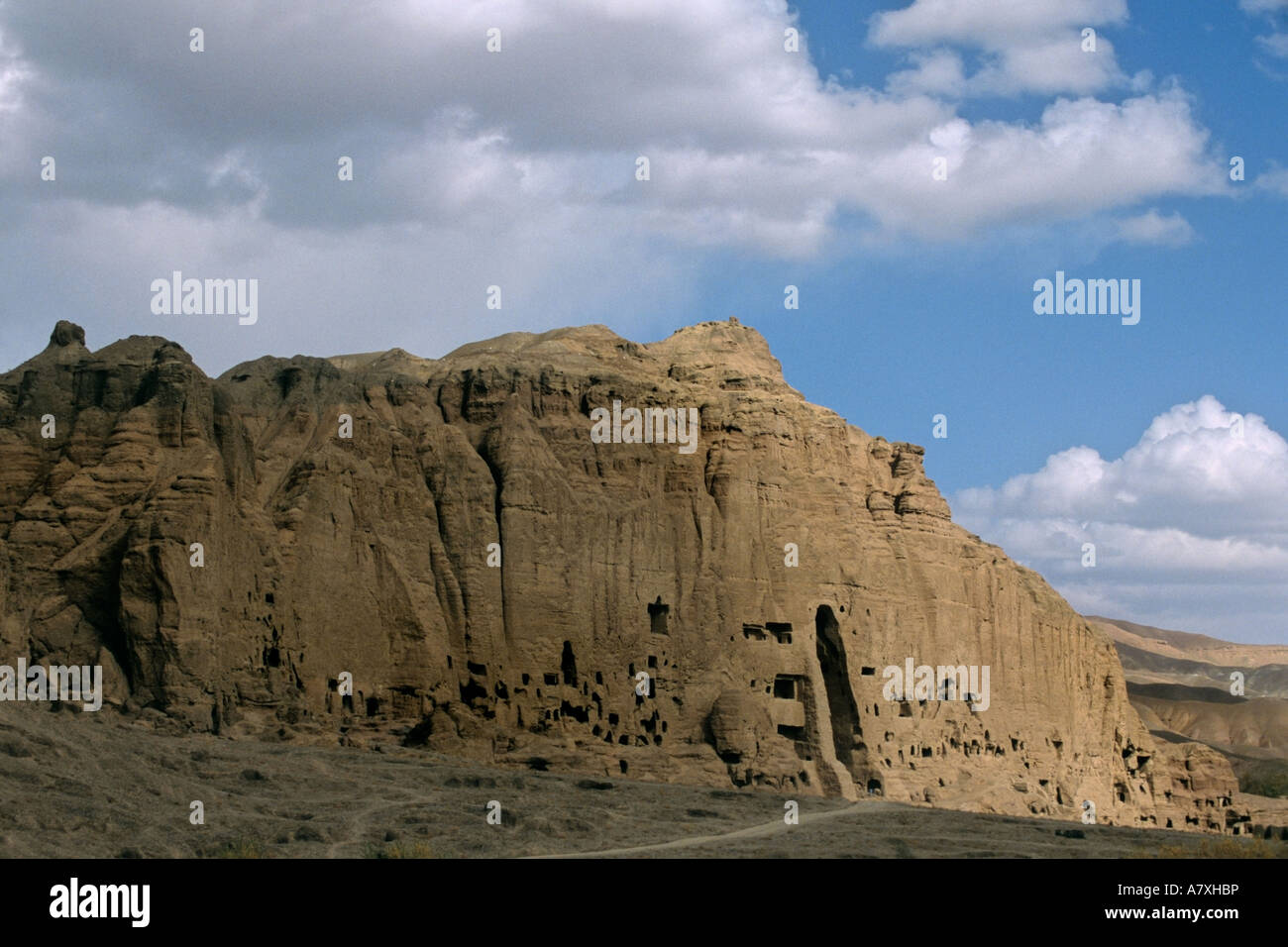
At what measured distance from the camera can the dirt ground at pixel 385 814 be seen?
38438mm

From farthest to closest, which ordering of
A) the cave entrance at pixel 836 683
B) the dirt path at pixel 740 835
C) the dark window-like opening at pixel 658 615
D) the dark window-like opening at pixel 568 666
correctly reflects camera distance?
the cave entrance at pixel 836 683, the dark window-like opening at pixel 658 615, the dark window-like opening at pixel 568 666, the dirt path at pixel 740 835

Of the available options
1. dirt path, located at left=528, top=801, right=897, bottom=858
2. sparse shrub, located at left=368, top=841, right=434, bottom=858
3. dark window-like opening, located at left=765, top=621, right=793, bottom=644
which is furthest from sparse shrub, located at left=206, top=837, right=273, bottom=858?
dark window-like opening, located at left=765, top=621, right=793, bottom=644

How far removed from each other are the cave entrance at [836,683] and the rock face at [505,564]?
13 centimetres

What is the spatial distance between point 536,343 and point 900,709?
66.4ft

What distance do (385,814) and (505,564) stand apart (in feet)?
53.7

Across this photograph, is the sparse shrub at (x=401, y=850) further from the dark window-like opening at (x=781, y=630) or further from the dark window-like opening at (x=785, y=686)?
the dark window-like opening at (x=781, y=630)

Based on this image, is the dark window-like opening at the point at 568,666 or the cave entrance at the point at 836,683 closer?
the dark window-like opening at the point at 568,666

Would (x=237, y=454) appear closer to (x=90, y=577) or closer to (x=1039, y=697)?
(x=90, y=577)

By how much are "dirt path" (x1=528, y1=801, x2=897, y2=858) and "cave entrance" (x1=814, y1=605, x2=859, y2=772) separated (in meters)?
9.16

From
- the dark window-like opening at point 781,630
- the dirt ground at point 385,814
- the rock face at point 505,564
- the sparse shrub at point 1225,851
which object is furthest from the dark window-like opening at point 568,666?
the sparse shrub at point 1225,851

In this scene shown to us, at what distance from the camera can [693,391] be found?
67.3 meters

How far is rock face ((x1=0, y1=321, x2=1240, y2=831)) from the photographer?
52.5 m

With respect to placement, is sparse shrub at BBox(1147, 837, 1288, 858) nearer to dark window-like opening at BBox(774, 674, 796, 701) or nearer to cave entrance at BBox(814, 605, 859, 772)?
dark window-like opening at BBox(774, 674, 796, 701)

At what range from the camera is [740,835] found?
149 ft
